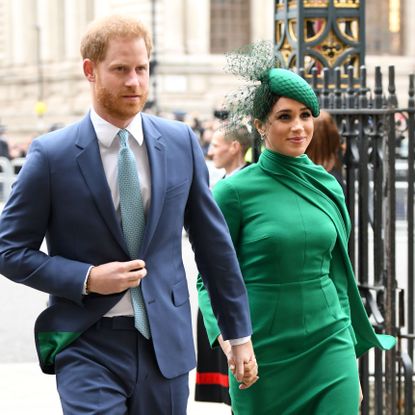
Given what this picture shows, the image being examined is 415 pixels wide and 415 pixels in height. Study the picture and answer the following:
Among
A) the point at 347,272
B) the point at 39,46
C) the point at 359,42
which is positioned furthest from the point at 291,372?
the point at 39,46

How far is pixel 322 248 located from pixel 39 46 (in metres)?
51.4

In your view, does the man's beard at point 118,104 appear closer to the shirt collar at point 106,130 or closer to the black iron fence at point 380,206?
the shirt collar at point 106,130

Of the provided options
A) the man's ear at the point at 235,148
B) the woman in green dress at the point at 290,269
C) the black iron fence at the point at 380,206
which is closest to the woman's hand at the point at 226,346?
the woman in green dress at the point at 290,269

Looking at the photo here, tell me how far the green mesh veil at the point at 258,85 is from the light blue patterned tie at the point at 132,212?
877mm

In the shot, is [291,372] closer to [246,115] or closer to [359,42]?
[246,115]

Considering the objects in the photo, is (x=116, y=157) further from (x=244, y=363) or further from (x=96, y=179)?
(x=244, y=363)

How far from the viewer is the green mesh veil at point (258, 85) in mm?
4715

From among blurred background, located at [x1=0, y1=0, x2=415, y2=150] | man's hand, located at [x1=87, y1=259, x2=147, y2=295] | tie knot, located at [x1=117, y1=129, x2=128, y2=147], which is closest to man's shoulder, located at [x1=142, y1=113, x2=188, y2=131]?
tie knot, located at [x1=117, y1=129, x2=128, y2=147]

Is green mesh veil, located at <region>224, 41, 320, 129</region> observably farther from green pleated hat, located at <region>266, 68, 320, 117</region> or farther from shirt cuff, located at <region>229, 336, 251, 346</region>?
shirt cuff, located at <region>229, 336, 251, 346</region>

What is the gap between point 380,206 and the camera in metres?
6.34

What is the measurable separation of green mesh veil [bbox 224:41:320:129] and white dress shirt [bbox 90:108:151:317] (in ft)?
2.52

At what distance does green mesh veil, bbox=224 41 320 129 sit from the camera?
15.5ft

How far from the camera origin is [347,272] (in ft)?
15.7

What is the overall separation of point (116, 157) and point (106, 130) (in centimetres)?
9
